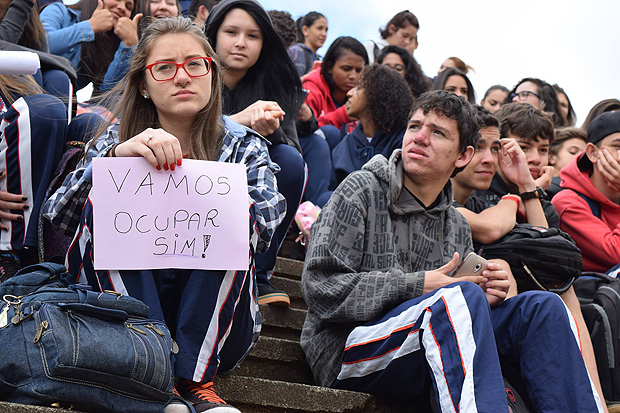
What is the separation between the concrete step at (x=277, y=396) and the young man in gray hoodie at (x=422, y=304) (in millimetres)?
159

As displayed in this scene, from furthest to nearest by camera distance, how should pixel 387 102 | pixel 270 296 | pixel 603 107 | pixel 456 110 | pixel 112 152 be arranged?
pixel 603 107, pixel 387 102, pixel 270 296, pixel 456 110, pixel 112 152

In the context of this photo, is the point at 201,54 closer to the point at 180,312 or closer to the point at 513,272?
the point at 180,312

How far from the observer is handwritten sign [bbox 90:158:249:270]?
8.71 ft

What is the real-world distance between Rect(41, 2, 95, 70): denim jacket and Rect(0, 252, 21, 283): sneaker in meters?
2.10

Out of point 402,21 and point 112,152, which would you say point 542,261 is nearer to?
point 112,152

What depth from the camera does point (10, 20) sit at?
3990 millimetres

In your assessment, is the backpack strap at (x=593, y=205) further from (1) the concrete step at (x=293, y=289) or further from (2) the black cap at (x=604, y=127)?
(1) the concrete step at (x=293, y=289)

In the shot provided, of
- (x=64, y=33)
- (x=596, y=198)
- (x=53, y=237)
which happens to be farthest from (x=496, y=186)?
(x=64, y=33)

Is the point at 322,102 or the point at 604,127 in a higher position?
the point at 604,127

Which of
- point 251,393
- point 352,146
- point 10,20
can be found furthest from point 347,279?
point 352,146

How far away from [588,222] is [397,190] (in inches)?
68.0

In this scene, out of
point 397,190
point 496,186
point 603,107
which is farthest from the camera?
point 603,107

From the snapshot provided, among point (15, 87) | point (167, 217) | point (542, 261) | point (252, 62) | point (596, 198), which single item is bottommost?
point (542, 261)

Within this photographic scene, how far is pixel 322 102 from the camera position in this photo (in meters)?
6.77
